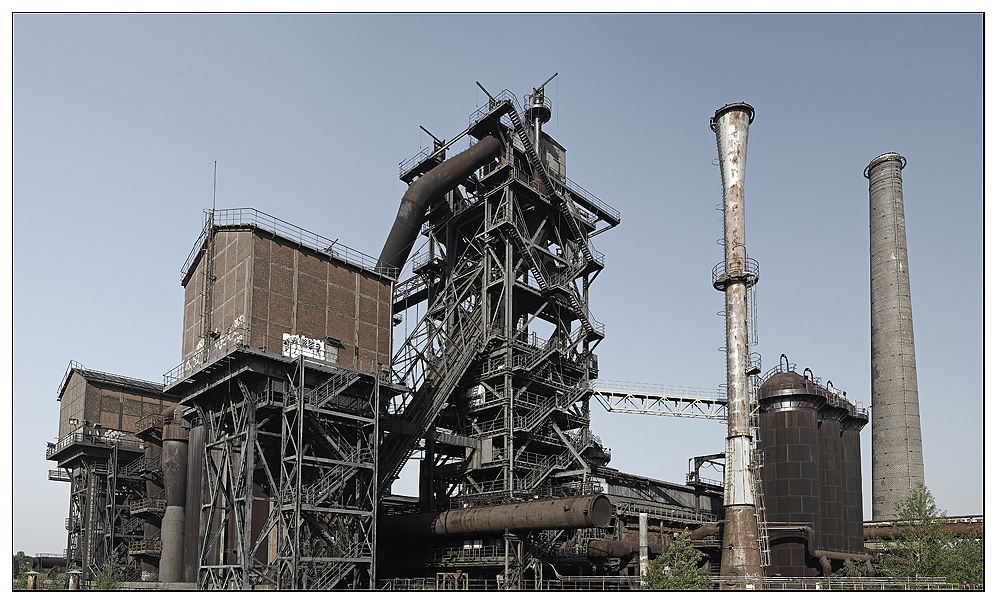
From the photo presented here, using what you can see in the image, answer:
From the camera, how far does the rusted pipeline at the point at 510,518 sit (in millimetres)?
32719

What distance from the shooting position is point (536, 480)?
45.4m

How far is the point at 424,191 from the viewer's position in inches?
1927

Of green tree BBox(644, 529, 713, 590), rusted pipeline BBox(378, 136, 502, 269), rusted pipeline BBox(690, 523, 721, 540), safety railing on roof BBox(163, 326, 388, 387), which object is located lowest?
green tree BBox(644, 529, 713, 590)

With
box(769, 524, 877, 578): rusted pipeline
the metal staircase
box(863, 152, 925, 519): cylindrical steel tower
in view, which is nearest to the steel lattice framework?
the metal staircase

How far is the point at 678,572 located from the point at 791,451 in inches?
509

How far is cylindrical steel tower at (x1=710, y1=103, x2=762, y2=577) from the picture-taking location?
4028cm

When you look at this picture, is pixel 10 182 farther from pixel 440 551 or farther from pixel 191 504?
pixel 440 551

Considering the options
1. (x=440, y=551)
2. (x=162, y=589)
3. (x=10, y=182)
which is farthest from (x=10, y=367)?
(x=440, y=551)

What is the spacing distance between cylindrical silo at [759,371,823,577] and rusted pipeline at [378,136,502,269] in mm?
19744

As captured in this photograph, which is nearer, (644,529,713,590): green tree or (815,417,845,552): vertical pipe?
(644,529,713,590): green tree

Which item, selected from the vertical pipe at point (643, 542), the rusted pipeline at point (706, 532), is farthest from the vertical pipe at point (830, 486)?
the vertical pipe at point (643, 542)

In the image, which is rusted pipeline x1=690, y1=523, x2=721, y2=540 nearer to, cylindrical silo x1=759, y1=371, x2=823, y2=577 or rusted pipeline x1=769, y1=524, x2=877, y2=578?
cylindrical silo x1=759, y1=371, x2=823, y2=577

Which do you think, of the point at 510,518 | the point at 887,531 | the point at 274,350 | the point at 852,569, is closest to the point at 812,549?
the point at 852,569

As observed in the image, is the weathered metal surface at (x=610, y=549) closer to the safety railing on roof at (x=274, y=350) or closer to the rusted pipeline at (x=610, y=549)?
the rusted pipeline at (x=610, y=549)
